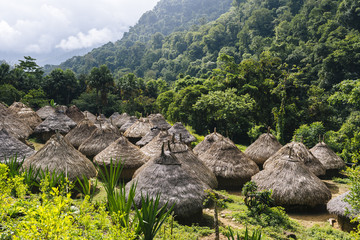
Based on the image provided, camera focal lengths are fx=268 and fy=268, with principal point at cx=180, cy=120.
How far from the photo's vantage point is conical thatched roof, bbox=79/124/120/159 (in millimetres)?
15952

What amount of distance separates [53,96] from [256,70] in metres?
28.9

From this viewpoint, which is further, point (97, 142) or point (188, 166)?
point (97, 142)

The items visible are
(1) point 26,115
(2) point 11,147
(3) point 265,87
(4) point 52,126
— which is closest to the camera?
(2) point 11,147

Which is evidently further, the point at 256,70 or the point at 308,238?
the point at 256,70

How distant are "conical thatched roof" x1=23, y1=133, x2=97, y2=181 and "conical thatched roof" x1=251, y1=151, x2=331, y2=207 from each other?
739 centimetres

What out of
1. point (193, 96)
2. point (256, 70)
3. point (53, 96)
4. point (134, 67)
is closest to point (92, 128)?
point (193, 96)

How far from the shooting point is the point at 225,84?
31844mm

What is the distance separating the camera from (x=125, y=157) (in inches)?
514

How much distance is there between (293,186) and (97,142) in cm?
1111

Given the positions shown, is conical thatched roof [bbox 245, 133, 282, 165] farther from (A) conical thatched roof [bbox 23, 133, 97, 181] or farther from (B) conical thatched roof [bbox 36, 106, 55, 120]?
(B) conical thatched roof [bbox 36, 106, 55, 120]

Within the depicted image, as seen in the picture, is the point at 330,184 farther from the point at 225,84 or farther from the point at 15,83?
the point at 15,83

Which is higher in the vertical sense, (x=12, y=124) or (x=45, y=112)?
(x=45, y=112)

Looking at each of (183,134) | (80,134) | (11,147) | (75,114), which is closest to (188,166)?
(11,147)

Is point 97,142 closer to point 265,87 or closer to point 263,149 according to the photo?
point 263,149
